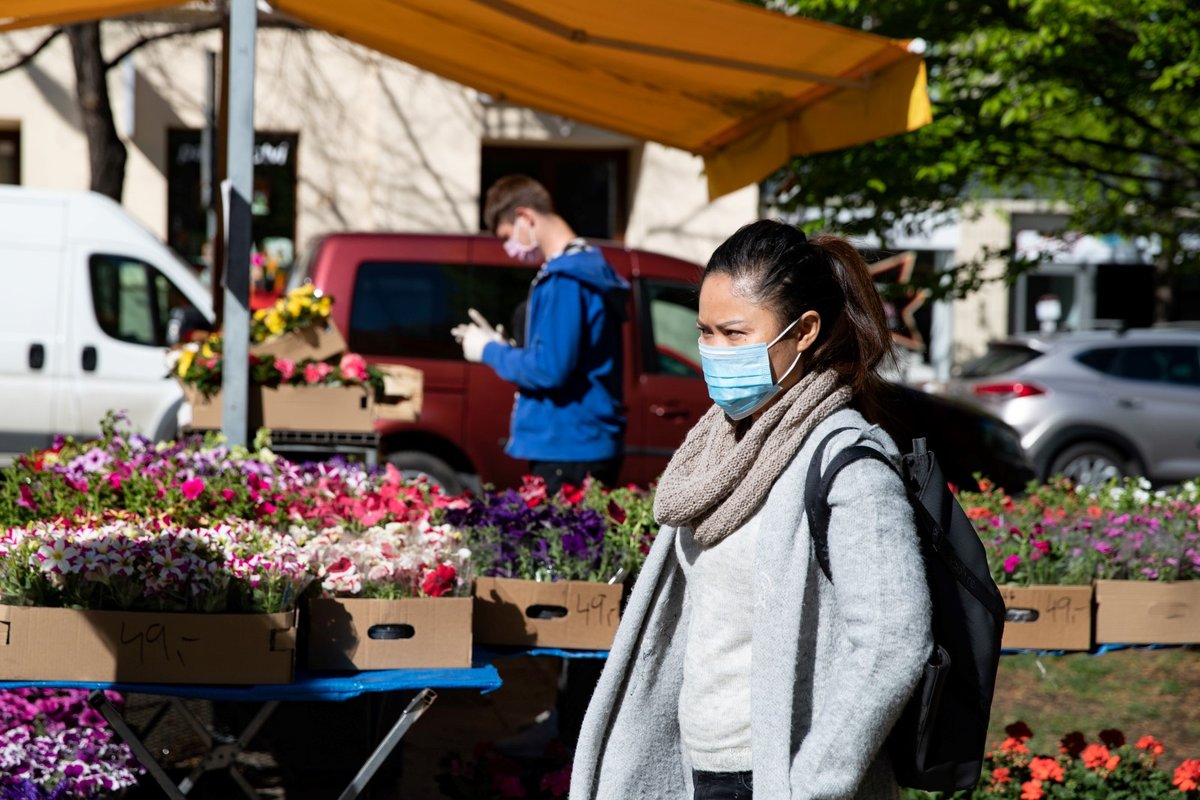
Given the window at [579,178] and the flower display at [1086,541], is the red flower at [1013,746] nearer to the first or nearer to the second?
the flower display at [1086,541]

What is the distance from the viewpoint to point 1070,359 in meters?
12.8

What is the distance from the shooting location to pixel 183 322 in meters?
8.98

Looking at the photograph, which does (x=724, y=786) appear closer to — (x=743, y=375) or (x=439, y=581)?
(x=743, y=375)

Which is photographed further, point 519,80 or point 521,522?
point 519,80

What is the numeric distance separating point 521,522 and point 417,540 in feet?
1.04

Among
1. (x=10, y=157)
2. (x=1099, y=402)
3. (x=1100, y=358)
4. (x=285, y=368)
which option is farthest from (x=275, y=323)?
(x=10, y=157)

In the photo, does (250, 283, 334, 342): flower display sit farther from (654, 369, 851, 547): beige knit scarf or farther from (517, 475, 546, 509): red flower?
(654, 369, 851, 547): beige knit scarf

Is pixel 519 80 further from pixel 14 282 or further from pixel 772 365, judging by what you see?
pixel 14 282

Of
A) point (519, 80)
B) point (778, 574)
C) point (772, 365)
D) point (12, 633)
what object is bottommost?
point (12, 633)

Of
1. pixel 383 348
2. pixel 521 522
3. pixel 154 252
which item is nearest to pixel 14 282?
pixel 154 252

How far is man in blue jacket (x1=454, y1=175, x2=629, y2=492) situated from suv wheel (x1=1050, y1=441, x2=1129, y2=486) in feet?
27.5

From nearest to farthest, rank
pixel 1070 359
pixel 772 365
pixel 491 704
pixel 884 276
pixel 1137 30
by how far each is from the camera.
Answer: pixel 772 365 < pixel 491 704 < pixel 1137 30 < pixel 884 276 < pixel 1070 359

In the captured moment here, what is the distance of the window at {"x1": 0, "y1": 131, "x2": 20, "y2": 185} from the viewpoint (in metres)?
14.7

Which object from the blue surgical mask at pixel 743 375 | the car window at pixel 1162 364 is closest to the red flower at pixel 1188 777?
the blue surgical mask at pixel 743 375
